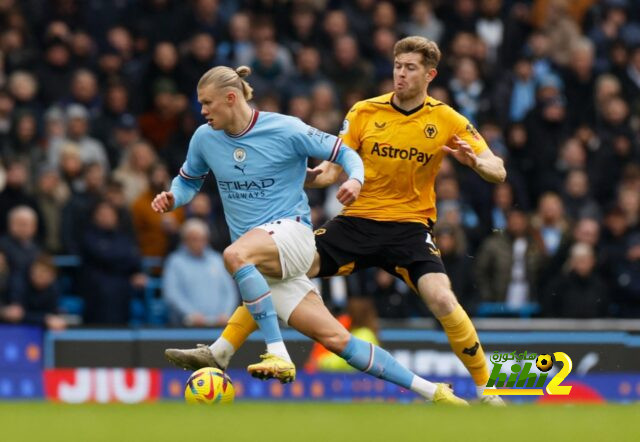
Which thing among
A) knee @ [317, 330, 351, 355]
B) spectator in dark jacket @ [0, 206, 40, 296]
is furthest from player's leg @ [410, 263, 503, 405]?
spectator in dark jacket @ [0, 206, 40, 296]

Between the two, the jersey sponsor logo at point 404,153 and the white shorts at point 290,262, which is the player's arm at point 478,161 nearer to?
the jersey sponsor logo at point 404,153

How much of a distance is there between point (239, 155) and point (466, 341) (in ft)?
6.78

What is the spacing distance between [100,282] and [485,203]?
444 cm

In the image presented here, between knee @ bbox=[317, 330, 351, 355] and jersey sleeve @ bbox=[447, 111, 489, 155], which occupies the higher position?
jersey sleeve @ bbox=[447, 111, 489, 155]

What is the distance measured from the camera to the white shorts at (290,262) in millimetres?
10508

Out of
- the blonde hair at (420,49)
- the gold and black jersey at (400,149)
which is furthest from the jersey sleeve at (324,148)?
Result: the blonde hair at (420,49)

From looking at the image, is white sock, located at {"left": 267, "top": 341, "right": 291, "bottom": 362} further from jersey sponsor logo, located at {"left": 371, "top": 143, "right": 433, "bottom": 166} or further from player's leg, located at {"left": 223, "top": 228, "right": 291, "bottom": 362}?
jersey sponsor logo, located at {"left": 371, "top": 143, "right": 433, "bottom": 166}

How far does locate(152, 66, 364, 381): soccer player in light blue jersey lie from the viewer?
10.4 metres

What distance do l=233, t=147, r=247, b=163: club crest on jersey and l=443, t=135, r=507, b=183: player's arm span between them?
144cm

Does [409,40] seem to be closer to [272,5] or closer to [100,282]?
[100,282]

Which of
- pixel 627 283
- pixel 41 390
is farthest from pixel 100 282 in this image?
pixel 627 283

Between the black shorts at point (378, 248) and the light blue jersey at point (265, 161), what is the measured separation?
0.58 m

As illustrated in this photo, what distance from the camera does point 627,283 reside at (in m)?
17.3

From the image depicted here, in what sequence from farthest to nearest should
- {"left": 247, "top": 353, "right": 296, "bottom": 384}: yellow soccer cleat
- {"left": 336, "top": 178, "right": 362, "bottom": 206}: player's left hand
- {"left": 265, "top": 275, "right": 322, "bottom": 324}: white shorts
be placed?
{"left": 265, "top": 275, "right": 322, "bottom": 324}: white shorts
{"left": 336, "top": 178, "right": 362, "bottom": 206}: player's left hand
{"left": 247, "top": 353, "right": 296, "bottom": 384}: yellow soccer cleat
